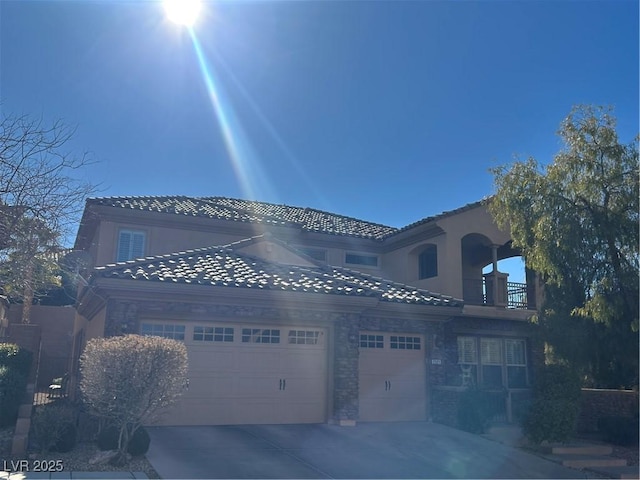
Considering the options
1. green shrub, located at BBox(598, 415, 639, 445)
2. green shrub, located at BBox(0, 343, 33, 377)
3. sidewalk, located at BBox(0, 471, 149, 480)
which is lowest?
sidewalk, located at BBox(0, 471, 149, 480)

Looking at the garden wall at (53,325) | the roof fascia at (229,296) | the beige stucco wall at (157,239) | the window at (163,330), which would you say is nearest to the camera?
the roof fascia at (229,296)

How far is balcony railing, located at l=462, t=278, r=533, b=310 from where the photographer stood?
2126 cm

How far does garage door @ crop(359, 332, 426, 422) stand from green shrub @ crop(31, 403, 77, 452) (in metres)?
7.73

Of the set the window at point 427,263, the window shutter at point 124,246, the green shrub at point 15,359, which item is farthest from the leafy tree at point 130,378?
the window at point 427,263

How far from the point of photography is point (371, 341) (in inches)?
640

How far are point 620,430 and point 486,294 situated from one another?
681cm

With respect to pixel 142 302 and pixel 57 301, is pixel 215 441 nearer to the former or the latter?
pixel 142 302

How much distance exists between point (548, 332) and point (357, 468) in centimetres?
728

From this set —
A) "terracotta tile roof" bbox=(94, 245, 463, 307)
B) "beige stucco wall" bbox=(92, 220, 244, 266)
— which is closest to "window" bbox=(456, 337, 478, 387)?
"terracotta tile roof" bbox=(94, 245, 463, 307)

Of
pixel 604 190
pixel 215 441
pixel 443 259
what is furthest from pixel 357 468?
pixel 443 259

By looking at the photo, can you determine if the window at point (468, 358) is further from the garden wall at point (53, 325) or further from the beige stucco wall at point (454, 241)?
the garden wall at point (53, 325)

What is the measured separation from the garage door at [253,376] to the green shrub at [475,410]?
380 cm

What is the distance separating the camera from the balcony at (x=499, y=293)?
2066 centimetres

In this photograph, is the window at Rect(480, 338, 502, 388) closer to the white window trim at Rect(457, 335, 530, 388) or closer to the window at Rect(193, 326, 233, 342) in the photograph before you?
the white window trim at Rect(457, 335, 530, 388)
